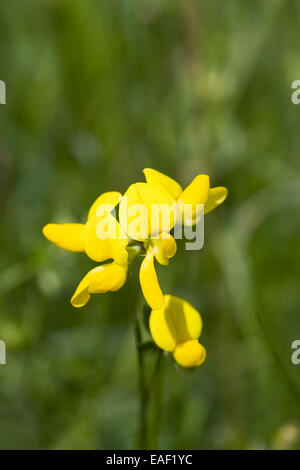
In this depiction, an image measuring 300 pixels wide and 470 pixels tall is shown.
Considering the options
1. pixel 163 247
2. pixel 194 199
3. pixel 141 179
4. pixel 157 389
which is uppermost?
pixel 141 179

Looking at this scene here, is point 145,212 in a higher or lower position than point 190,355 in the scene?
higher

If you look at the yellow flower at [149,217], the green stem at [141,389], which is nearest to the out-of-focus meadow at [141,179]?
the green stem at [141,389]

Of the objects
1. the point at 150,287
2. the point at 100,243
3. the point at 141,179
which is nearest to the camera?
the point at 150,287

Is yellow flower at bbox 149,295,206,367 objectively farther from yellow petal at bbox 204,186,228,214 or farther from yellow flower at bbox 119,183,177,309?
yellow petal at bbox 204,186,228,214

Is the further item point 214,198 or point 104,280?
point 214,198

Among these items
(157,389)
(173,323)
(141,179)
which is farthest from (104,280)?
(141,179)

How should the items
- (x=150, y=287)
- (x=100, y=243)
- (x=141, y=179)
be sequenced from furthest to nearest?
(x=141, y=179), (x=100, y=243), (x=150, y=287)

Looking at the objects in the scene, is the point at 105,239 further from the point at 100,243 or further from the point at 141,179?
the point at 141,179
